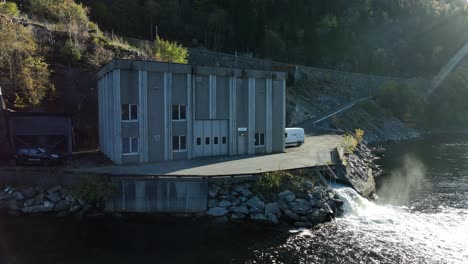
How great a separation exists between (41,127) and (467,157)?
54.3m

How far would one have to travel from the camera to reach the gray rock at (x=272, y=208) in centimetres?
2373

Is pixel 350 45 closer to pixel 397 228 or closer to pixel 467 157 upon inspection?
pixel 467 157

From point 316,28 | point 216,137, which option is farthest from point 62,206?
point 316,28


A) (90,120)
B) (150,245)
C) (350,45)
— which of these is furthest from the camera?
(350,45)

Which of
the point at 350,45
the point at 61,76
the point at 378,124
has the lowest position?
the point at 378,124

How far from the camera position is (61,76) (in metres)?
41.9

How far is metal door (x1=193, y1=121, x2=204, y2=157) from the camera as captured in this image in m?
32.6

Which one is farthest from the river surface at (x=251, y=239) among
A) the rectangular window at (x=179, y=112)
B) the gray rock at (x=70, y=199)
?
the rectangular window at (x=179, y=112)

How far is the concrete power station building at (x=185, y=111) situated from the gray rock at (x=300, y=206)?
→ 11.1 m

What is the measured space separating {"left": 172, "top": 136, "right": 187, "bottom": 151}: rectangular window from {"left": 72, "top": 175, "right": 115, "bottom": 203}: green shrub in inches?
321

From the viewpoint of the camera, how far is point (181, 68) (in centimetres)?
3123

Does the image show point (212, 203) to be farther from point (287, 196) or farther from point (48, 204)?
point (48, 204)

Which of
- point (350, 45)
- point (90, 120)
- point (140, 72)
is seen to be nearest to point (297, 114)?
point (90, 120)

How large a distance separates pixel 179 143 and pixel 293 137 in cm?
1509
